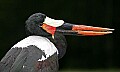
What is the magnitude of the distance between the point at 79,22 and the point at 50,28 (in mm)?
5720

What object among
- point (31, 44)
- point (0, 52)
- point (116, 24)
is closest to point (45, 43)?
point (31, 44)

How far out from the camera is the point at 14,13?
9125mm

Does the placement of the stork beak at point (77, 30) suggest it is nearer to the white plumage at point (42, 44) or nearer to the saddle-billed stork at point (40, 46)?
the saddle-billed stork at point (40, 46)

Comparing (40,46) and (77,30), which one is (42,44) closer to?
(40,46)

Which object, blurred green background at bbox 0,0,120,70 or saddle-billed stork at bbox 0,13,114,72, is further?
blurred green background at bbox 0,0,120,70

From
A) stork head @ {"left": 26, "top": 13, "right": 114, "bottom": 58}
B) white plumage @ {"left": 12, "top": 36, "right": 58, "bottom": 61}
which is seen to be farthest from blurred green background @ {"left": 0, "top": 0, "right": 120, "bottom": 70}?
white plumage @ {"left": 12, "top": 36, "right": 58, "bottom": 61}

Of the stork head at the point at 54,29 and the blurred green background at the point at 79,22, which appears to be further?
the blurred green background at the point at 79,22

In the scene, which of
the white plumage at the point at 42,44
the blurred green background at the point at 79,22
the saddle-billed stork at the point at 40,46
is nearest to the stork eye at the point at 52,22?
the saddle-billed stork at the point at 40,46

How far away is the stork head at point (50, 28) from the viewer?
3382 mm

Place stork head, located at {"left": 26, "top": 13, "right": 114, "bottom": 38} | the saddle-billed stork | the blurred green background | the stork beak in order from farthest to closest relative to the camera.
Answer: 1. the blurred green background
2. the stork beak
3. stork head, located at {"left": 26, "top": 13, "right": 114, "bottom": 38}
4. the saddle-billed stork

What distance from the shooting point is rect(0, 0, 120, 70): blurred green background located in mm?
9016

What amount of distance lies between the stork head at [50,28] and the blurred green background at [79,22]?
214 inches

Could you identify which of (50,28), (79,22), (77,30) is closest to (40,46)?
(50,28)

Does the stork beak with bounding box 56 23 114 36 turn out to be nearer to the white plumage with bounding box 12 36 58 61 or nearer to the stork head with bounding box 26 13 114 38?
the stork head with bounding box 26 13 114 38
